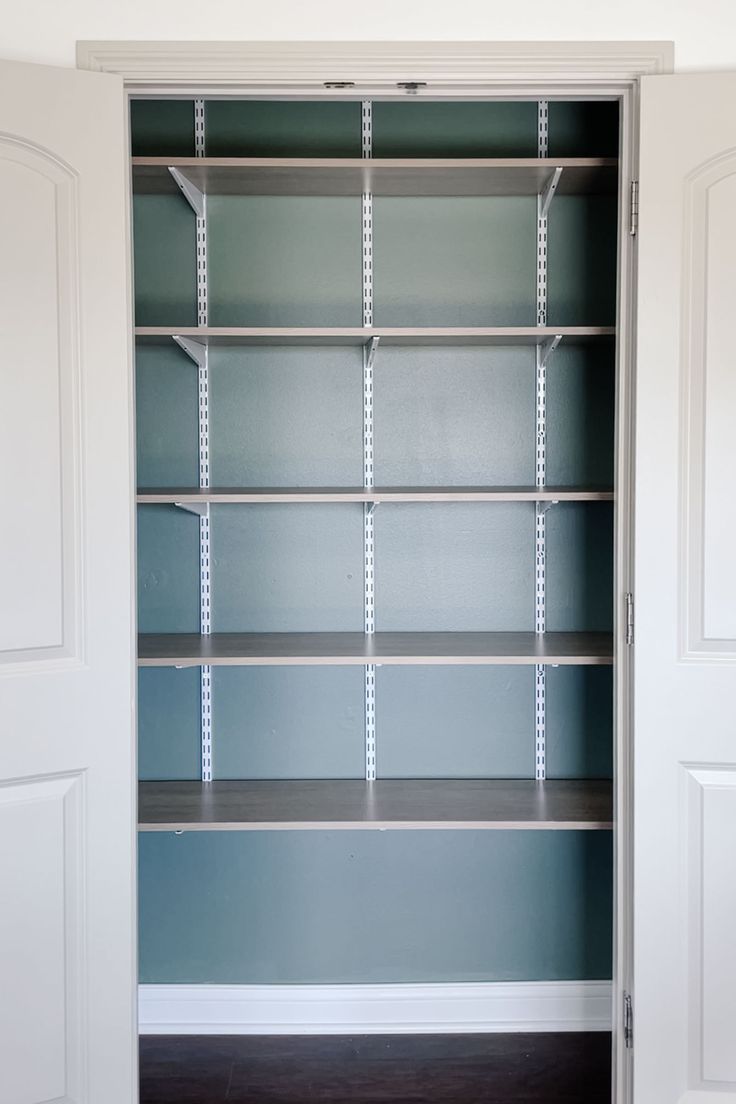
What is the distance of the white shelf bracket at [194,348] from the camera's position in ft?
7.59

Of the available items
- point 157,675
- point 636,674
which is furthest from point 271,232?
point 636,674

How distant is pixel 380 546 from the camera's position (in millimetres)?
2682

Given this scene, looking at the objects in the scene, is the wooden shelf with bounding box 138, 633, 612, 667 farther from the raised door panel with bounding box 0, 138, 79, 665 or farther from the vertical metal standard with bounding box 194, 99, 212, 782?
the raised door panel with bounding box 0, 138, 79, 665

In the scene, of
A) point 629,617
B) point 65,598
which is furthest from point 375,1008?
point 65,598

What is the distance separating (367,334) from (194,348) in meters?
0.52

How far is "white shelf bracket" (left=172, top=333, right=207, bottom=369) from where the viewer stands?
2.31 meters

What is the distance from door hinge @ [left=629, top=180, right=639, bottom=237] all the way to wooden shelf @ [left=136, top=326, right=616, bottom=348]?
250 millimetres

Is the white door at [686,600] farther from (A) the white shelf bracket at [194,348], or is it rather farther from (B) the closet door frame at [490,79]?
(A) the white shelf bracket at [194,348]

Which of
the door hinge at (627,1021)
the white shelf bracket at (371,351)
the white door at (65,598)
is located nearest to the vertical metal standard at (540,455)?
A: the white shelf bracket at (371,351)

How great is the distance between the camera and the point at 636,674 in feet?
6.61

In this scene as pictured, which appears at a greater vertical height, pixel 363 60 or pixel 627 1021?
pixel 363 60

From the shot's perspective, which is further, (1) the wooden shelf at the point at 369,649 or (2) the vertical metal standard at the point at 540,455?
(2) the vertical metal standard at the point at 540,455

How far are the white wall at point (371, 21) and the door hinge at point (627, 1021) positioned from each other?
202 centimetres

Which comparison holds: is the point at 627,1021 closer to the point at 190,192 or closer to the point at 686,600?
the point at 686,600
